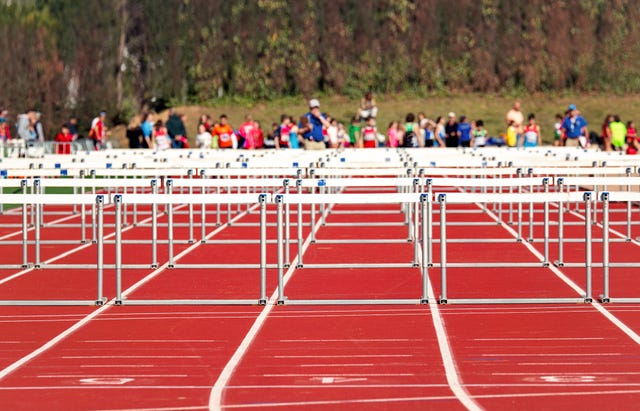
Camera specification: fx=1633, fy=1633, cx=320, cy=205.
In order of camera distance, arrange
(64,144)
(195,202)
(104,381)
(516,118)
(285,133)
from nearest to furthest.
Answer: (104,381)
(195,202)
(64,144)
(285,133)
(516,118)

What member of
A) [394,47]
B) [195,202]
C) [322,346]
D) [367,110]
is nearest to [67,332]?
[322,346]

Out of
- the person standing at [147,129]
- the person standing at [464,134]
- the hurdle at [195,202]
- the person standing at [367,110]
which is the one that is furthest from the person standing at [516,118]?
the hurdle at [195,202]

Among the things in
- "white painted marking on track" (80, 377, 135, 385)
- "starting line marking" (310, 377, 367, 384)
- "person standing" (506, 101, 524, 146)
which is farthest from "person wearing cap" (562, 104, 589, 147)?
"white painted marking on track" (80, 377, 135, 385)

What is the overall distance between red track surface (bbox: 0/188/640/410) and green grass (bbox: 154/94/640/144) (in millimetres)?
49319

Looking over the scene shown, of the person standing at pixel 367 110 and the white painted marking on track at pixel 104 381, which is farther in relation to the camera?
the person standing at pixel 367 110

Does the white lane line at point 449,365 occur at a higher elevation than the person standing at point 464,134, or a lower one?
lower

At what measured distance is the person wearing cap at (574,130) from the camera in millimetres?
43375

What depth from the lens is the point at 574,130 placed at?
143ft

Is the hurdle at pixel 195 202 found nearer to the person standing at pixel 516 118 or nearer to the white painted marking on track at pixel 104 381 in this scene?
the white painted marking on track at pixel 104 381

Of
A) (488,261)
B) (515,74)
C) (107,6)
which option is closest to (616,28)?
(515,74)

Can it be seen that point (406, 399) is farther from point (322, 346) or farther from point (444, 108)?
point (444, 108)

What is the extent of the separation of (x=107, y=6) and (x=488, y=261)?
48.9 meters

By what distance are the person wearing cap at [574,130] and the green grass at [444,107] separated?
22.0 metres

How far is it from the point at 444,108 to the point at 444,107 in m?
0.20
